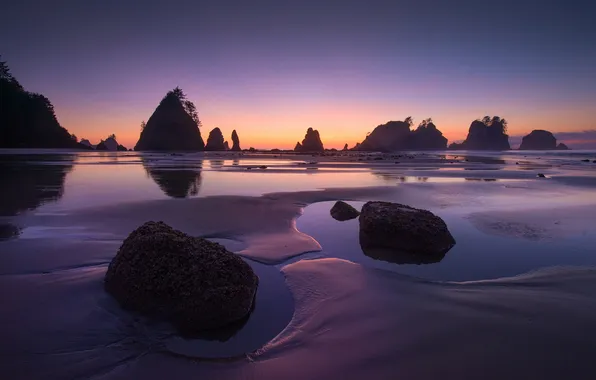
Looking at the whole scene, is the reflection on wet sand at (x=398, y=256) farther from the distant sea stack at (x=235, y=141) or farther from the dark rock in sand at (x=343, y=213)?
the distant sea stack at (x=235, y=141)

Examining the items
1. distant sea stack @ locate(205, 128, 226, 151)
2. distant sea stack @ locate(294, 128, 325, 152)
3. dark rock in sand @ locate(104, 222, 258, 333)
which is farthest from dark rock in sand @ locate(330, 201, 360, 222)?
distant sea stack @ locate(294, 128, 325, 152)

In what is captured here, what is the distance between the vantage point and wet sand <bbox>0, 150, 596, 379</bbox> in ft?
8.14

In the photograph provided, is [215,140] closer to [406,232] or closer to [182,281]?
[406,232]

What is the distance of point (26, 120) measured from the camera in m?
65.1

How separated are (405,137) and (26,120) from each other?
563ft

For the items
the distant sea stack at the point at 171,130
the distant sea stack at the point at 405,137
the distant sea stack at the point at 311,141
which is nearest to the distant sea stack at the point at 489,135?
the distant sea stack at the point at 405,137

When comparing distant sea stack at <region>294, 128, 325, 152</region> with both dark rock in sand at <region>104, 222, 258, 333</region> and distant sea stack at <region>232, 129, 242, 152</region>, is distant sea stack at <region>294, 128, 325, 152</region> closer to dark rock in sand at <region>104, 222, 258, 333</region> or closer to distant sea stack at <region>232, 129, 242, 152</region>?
distant sea stack at <region>232, 129, 242, 152</region>

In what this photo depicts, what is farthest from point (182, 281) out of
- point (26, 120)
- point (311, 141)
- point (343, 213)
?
point (311, 141)

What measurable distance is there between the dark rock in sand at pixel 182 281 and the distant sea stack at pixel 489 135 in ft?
643

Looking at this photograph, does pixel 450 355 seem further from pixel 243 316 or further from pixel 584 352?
pixel 243 316

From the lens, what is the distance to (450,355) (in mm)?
2641

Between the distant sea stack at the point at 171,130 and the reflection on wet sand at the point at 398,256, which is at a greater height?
the distant sea stack at the point at 171,130

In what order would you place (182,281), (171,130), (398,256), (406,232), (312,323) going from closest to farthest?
(312,323) < (182,281) < (398,256) < (406,232) < (171,130)

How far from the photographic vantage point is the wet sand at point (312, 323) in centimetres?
248
